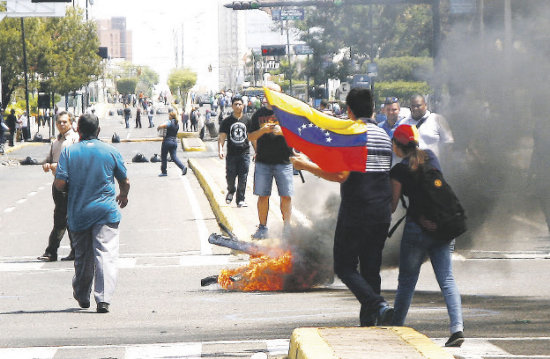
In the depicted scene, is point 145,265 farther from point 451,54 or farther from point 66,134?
point 451,54

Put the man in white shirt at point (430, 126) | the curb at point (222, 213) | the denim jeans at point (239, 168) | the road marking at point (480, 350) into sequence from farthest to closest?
the denim jeans at point (239, 168)
the curb at point (222, 213)
the man in white shirt at point (430, 126)
the road marking at point (480, 350)

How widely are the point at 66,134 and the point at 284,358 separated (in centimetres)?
704

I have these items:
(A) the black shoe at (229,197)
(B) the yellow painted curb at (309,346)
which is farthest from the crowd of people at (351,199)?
(A) the black shoe at (229,197)

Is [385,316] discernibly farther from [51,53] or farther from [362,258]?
[51,53]

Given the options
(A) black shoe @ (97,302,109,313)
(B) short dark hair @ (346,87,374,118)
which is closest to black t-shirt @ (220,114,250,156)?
(A) black shoe @ (97,302,109,313)

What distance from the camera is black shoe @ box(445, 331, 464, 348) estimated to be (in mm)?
7199

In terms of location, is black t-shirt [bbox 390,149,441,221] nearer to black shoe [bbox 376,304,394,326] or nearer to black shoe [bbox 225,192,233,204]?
black shoe [bbox 376,304,394,326]

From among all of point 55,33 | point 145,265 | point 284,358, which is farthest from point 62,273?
point 55,33

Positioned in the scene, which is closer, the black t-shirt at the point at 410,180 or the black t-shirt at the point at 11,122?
the black t-shirt at the point at 410,180

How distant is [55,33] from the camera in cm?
7675

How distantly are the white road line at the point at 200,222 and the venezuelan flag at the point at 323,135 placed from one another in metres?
6.34

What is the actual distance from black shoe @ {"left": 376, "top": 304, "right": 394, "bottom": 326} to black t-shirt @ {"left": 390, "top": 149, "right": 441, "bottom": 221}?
635mm

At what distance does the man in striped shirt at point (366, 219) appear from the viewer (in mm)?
7461

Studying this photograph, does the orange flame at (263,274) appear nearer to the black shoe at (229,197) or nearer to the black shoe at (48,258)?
the black shoe at (48,258)
